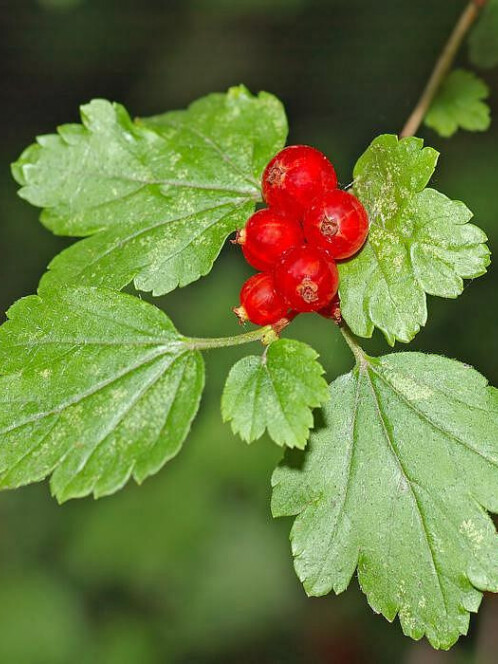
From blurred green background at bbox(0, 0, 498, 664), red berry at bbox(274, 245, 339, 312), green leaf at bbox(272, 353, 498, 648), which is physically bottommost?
blurred green background at bbox(0, 0, 498, 664)

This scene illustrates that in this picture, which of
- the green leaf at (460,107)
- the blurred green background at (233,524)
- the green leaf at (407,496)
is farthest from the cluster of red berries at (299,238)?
the blurred green background at (233,524)

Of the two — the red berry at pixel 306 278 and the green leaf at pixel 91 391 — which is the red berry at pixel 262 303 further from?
the green leaf at pixel 91 391

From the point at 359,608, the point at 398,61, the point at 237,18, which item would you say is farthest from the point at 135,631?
the point at 237,18

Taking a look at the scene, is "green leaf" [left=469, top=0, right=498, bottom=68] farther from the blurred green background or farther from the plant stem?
the blurred green background

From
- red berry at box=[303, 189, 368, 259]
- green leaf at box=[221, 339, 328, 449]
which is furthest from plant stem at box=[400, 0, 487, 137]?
green leaf at box=[221, 339, 328, 449]

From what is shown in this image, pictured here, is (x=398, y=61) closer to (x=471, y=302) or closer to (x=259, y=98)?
(x=471, y=302)

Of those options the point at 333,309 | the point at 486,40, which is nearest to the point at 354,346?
the point at 333,309
